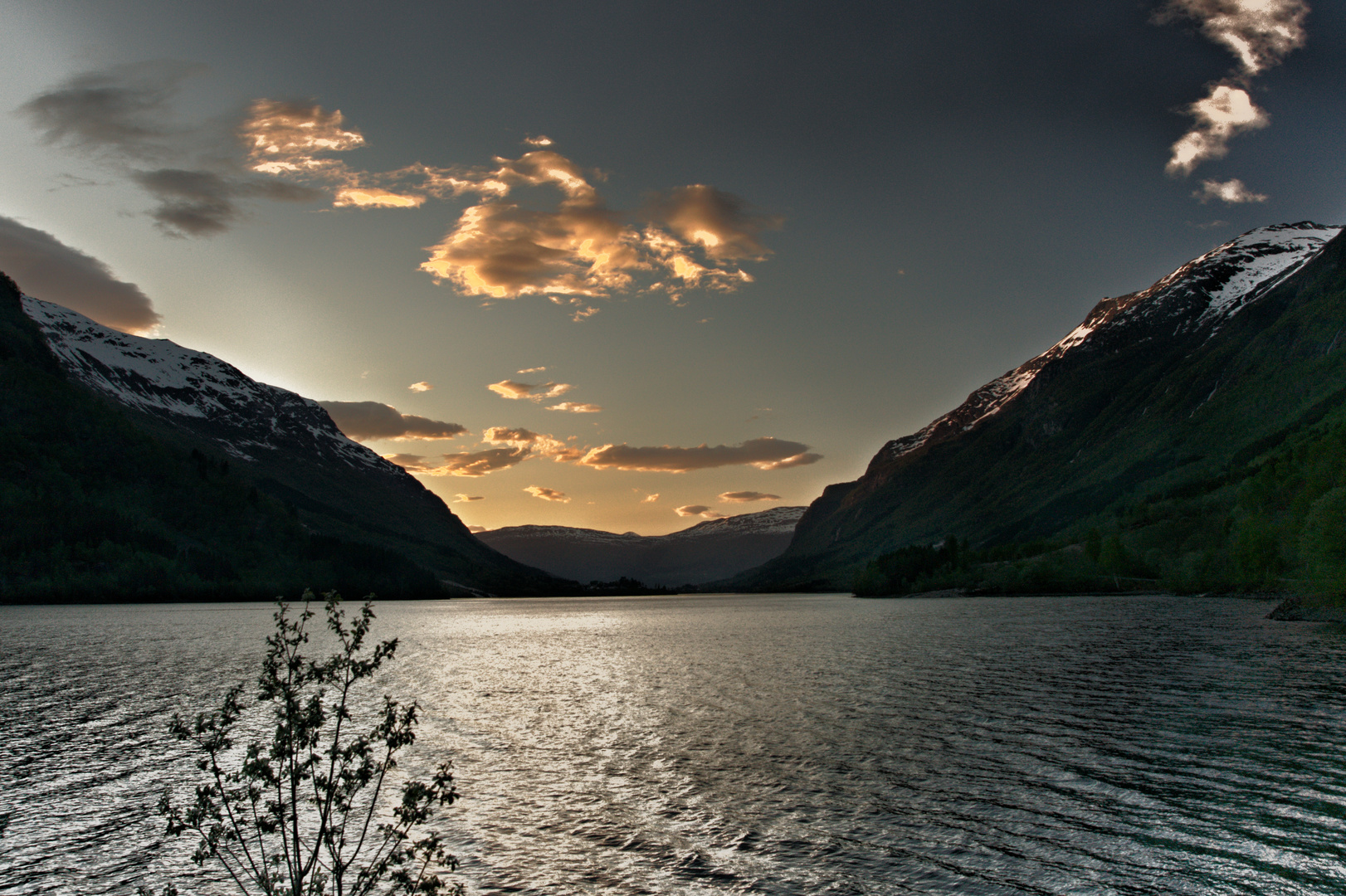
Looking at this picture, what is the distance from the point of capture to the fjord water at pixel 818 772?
23797 mm

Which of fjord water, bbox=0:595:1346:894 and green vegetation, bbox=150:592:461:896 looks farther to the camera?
fjord water, bbox=0:595:1346:894

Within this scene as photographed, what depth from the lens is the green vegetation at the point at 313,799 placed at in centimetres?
1656

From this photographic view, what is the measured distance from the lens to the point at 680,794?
32062 mm

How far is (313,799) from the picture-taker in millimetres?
21359

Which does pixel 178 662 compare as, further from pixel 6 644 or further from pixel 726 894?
pixel 726 894

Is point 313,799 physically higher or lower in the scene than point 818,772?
higher

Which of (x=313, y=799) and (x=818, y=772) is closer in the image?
(x=313, y=799)

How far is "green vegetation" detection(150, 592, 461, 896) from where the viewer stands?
16.6 meters

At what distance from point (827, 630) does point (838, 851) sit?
11028cm

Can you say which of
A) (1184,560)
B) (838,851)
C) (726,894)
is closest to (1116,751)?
(838,851)

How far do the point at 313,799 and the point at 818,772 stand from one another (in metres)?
22.0

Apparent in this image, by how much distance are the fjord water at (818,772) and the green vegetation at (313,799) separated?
7.58 feet

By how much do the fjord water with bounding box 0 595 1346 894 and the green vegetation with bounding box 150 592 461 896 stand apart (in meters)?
2.31

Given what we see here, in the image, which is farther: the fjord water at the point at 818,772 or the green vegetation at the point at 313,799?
the fjord water at the point at 818,772
